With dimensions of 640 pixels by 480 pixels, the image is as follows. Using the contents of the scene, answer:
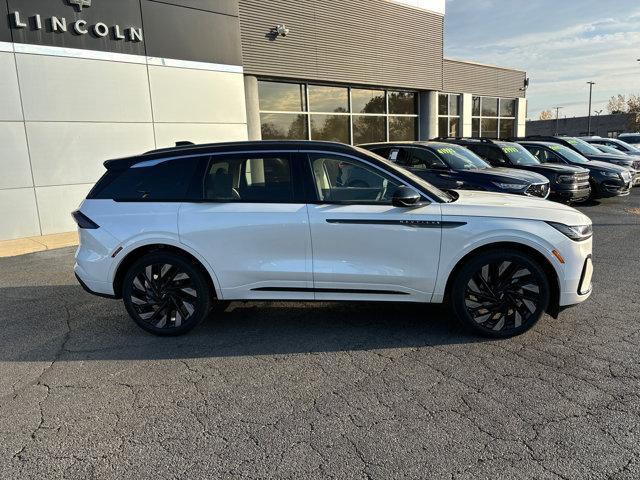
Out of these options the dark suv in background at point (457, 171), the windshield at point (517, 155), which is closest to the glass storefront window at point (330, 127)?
the windshield at point (517, 155)

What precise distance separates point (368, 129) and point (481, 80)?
9131 mm

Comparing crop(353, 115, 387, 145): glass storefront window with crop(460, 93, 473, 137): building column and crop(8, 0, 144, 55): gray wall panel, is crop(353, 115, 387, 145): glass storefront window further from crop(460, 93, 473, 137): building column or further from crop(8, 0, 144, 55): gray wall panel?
crop(8, 0, 144, 55): gray wall panel

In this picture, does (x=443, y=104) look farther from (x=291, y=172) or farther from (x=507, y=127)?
(x=291, y=172)

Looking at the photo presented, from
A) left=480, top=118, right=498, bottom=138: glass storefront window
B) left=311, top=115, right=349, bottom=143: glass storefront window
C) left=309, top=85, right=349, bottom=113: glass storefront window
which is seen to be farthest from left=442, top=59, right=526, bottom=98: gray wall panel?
left=311, top=115, right=349, bottom=143: glass storefront window

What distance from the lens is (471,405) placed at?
321 centimetres

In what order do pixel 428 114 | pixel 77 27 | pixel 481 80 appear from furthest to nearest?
pixel 481 80
pixel 428 114
pixel 77 27

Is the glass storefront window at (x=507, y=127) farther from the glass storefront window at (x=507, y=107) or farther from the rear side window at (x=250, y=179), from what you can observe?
the rear side window at (x=250, y=179)

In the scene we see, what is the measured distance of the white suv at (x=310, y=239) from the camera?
4.16 metres

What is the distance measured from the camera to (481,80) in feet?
77.5

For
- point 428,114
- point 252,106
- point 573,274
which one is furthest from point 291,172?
point 428,114

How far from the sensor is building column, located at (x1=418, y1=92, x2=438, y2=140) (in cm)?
1981

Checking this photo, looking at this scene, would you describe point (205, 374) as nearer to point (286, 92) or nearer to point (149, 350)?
point (149, 350)

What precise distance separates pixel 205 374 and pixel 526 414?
234 cm

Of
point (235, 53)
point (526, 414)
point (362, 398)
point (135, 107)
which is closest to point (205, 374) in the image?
point (362, 398)
